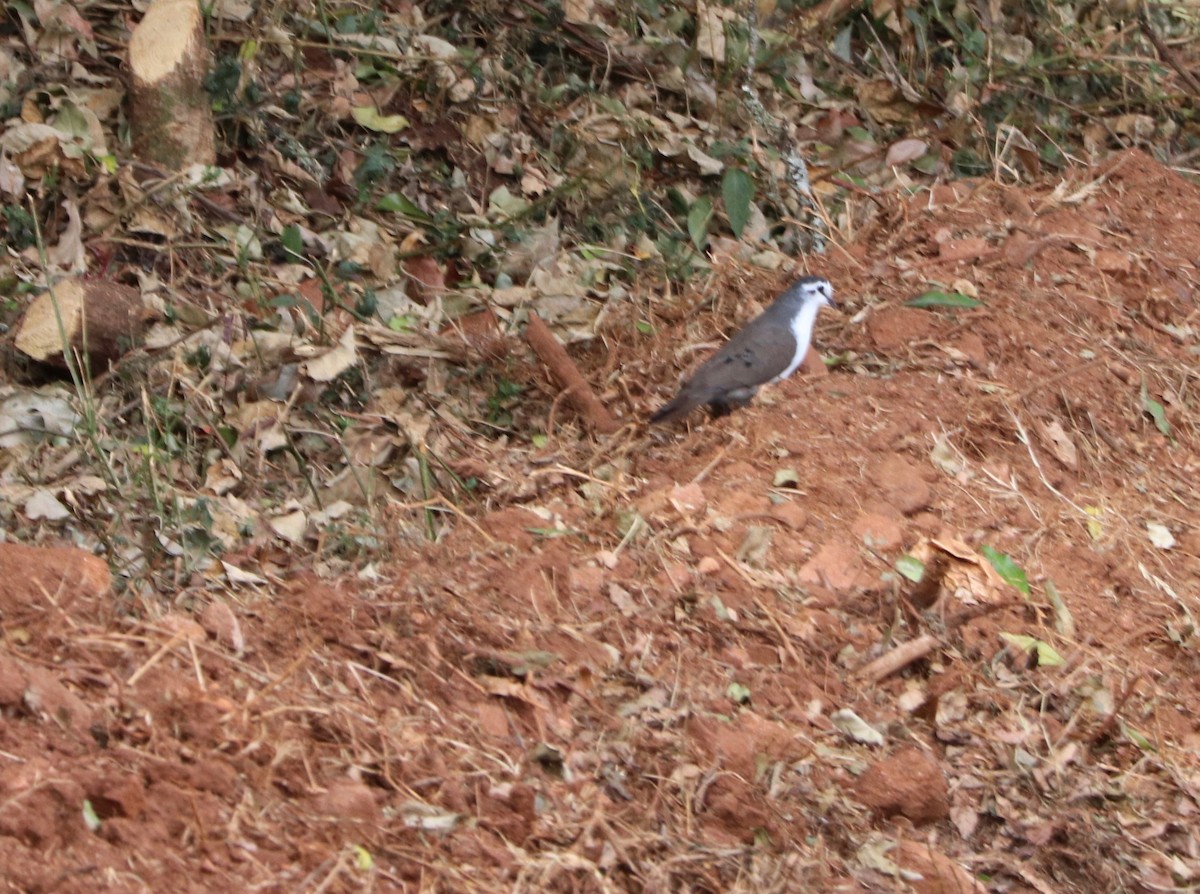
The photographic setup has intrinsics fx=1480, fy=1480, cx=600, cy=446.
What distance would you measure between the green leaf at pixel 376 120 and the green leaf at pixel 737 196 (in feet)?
5.22

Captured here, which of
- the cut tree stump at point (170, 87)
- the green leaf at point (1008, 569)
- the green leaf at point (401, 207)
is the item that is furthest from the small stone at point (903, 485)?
the cut tree stump at point (170, 87)

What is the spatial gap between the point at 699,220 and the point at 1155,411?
229 centimetres

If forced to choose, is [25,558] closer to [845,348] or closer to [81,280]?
[81,280]

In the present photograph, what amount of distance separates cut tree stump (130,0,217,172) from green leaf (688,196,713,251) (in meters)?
2.24

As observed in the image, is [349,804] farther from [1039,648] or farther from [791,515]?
[1039,648]

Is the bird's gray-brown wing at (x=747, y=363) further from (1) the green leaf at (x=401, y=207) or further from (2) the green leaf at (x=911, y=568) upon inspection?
(1) the green leaf at (x=401, y=207)

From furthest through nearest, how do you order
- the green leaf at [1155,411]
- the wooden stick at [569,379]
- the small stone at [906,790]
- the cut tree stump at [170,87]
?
the cut tree stump at [170,87]
the green leaf at [1155,411]
the wooden stick at [569,379]
the small stone at [906,790]

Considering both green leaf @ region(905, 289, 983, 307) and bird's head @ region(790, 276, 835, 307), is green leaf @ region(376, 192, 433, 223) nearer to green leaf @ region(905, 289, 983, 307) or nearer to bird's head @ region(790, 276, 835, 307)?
bird's head @ region(790, 276, 835, 307)

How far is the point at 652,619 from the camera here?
14.1ft

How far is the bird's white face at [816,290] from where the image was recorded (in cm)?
611

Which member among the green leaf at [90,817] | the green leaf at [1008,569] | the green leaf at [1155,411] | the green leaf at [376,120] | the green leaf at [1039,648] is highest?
the green leaf at [90,817]

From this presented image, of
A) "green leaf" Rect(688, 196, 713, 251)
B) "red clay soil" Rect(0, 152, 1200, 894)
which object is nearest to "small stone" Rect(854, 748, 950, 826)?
"red clay soil" Rect(0, 152, 1200, 894)

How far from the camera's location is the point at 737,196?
22.8ft

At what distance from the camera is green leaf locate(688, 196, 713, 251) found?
7.02 meters
